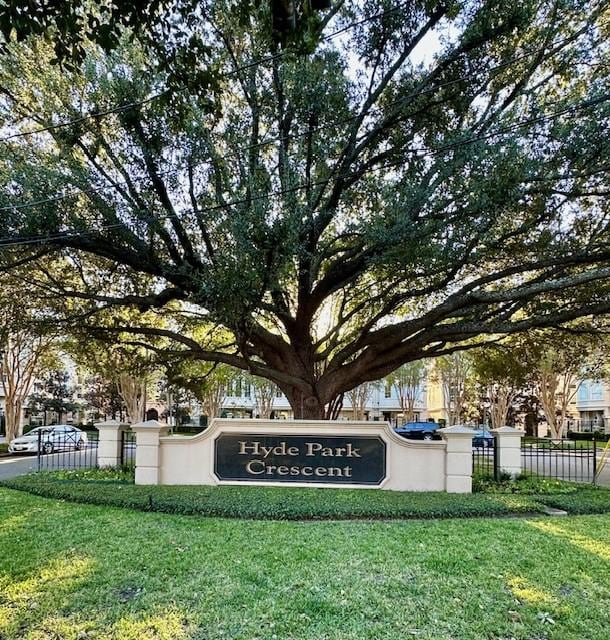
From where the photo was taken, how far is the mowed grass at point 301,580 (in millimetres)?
Result: 3941

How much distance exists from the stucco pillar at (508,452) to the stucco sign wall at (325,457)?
1.74 m

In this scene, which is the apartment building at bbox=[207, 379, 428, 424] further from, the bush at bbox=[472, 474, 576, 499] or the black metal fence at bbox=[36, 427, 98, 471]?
the bush at bbox=[472, 474, 576, 499]

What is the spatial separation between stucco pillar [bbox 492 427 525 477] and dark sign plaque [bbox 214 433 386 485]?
114 inches

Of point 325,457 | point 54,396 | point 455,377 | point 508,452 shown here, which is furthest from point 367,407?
point 325,457

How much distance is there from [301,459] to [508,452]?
4557 millimetres

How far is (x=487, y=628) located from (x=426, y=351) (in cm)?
962

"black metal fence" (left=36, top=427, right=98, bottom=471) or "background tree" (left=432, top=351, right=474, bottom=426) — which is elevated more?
"background tree" (left=432, top=351, right=474, bottom=426)

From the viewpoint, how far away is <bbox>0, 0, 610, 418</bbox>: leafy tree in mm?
9141

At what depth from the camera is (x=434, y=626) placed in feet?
13.0

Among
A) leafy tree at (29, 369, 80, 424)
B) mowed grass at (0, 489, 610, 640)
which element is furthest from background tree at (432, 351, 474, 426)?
leafy tree at (29, 369, 80, 424)

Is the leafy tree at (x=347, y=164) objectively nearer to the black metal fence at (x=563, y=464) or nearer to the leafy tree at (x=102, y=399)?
the black metal fence at (x=563, y=464)

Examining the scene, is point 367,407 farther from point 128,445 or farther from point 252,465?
point 252,465

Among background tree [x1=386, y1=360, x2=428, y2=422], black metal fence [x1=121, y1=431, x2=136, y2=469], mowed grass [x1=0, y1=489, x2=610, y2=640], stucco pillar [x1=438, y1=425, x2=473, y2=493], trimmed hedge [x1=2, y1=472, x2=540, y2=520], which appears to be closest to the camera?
mowed grass [x1=0, y1=489, x2=610, y2=640]

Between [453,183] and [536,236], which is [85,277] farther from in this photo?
[536,236]
